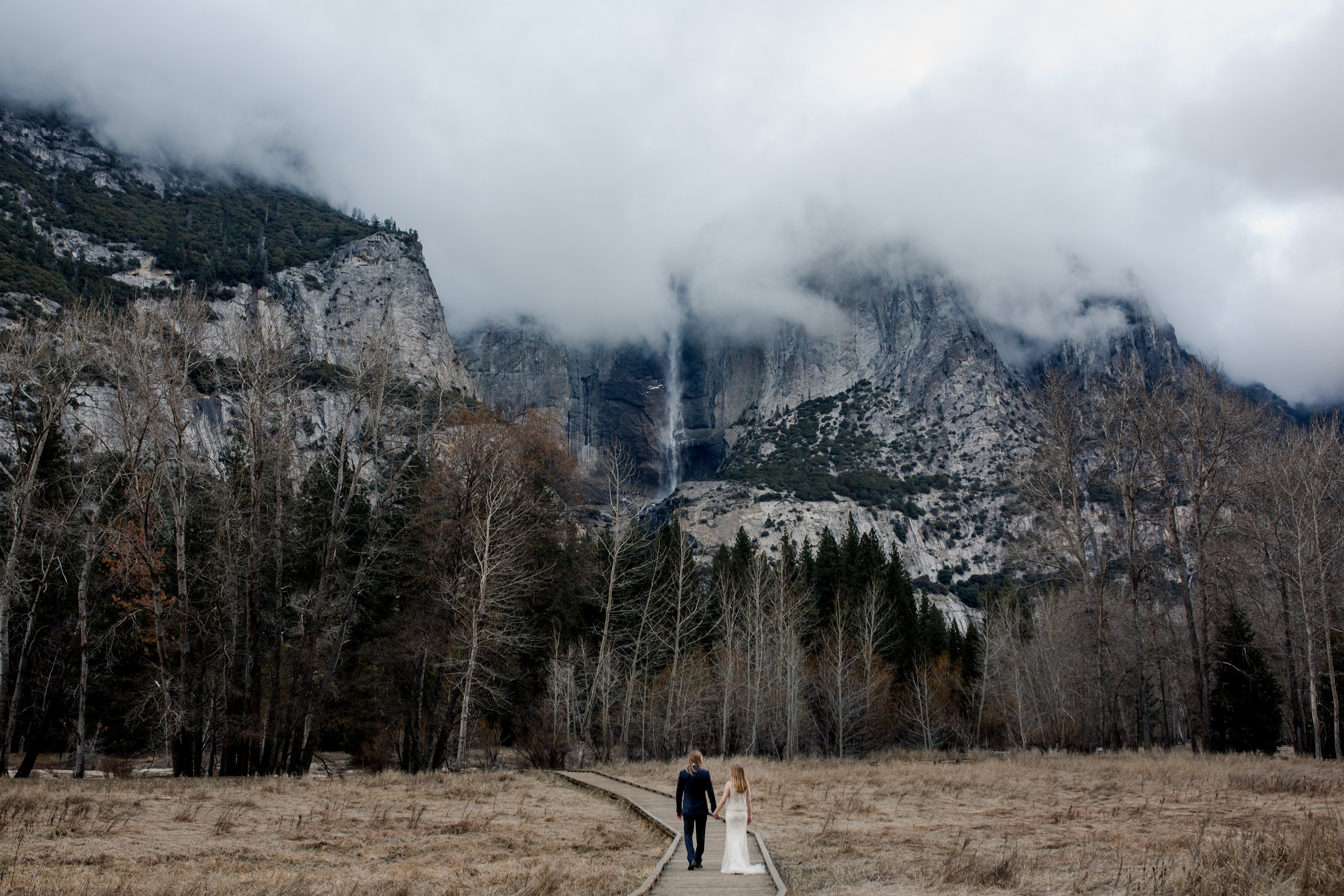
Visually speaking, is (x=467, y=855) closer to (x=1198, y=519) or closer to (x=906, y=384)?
(x=1198, y=519)

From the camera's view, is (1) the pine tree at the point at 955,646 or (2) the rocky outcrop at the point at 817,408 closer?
(1) the pine tree at the point at 955,646

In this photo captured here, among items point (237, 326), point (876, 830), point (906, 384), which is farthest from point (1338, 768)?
point (906, 384)

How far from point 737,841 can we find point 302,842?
6458 mm

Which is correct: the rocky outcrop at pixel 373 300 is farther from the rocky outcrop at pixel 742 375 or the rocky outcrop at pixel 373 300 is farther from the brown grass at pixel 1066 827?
the brown grass at pixel 1066 827

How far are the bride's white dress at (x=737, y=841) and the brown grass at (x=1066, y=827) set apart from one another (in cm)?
58

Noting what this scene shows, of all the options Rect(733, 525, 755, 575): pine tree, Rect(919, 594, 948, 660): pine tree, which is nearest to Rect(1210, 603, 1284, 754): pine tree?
Rect(919, 594, 948, 660): pine tree

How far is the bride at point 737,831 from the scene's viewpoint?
9.34 metres

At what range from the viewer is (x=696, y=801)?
33.0 ft

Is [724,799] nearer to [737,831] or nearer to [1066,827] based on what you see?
[737,831]

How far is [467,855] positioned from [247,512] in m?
15.9

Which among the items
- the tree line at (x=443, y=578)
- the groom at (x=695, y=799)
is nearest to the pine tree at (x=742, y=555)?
the tree line at (x=443, y=578)

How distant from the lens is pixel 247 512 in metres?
22.5

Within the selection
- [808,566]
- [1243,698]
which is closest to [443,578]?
[1243,698]

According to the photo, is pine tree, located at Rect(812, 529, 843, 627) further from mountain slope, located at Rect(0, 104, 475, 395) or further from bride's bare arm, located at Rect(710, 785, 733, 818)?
mountain slope, located at Rect(0, 104, 475, 395)
